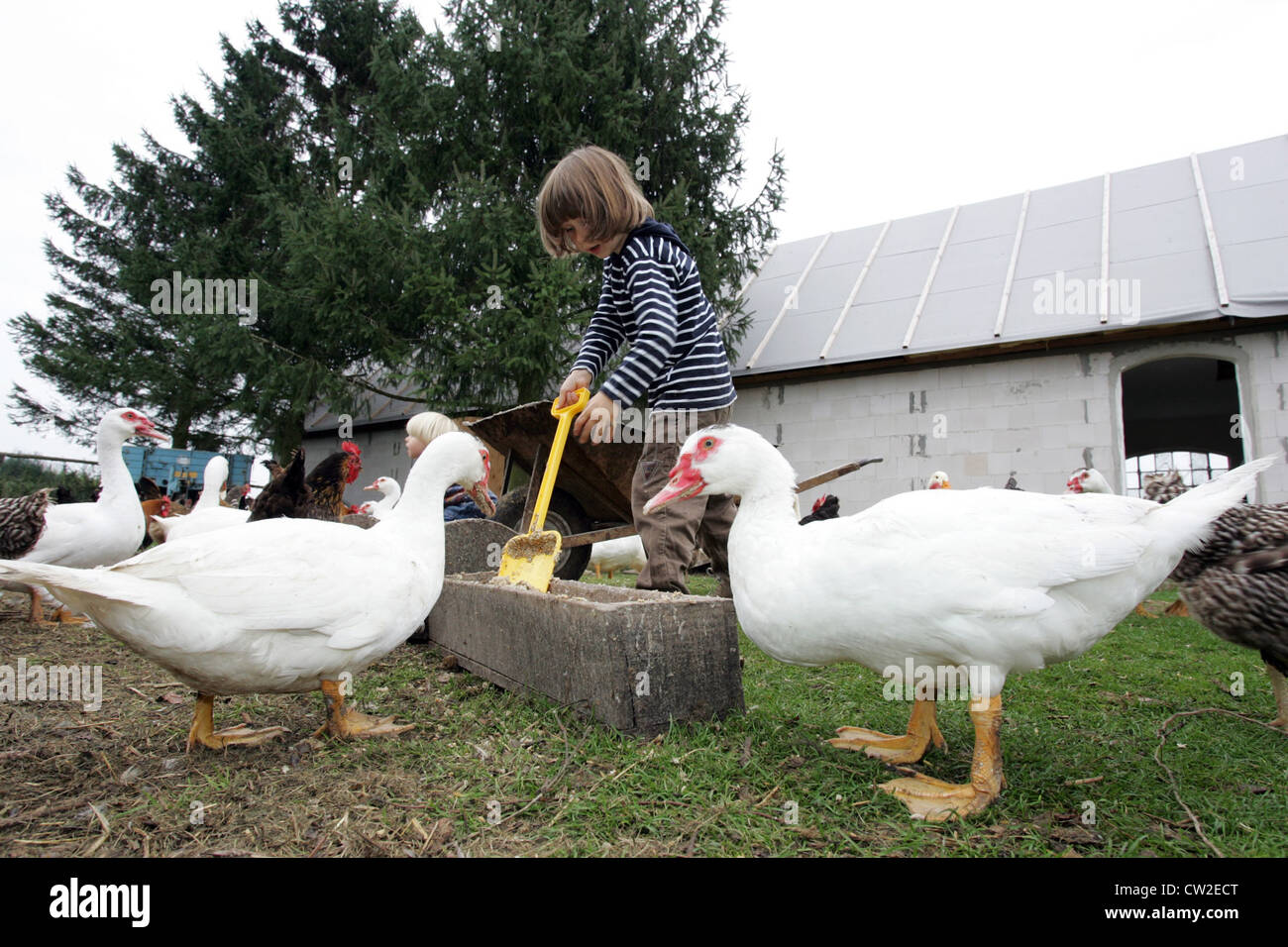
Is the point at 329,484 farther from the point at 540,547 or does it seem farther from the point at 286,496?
the point at 540,547

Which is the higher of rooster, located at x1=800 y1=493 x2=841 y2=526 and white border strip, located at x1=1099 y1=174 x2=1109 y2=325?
white border strip, located at x1=1099 y1=174 x2=1109 y2=325

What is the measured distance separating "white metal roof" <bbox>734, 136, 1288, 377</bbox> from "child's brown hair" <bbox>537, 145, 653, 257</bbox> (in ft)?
23.6

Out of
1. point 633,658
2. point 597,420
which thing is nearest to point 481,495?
point 597,420

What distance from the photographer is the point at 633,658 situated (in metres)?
2.37

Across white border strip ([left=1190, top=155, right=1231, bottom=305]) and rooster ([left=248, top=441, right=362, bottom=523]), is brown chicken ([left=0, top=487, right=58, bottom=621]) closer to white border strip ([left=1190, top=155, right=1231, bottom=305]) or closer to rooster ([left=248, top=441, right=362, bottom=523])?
rooster ([left=248, top=441, right=362, bottom=523])

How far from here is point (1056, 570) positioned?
79.0 inches

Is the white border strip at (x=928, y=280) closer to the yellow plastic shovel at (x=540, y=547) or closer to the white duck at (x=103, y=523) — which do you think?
the yellow plastic shovel at (x=540, y=547)

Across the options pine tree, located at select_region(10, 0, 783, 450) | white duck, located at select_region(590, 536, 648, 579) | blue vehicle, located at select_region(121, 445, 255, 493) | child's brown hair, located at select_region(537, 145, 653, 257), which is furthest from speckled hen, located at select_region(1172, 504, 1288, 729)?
blue vehicle, located at select_region(121, 445, 255, 493)

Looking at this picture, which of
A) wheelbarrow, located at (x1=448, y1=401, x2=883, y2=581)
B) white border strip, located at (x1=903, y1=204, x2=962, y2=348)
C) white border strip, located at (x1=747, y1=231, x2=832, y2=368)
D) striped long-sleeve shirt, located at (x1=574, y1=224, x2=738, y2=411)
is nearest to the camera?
striped long-sleeve shirt, located at (x1=574, y1=224, x2=738, y2=411)

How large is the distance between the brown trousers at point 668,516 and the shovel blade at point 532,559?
1.48ft

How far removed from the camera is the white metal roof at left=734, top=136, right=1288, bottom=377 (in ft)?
27.8

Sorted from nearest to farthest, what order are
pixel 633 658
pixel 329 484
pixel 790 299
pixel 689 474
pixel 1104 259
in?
pixel 633 658 → pixel 689 474 → pixel 329 484 → pixel 1104 259 → pixel 790 299

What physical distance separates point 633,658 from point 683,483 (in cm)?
64
